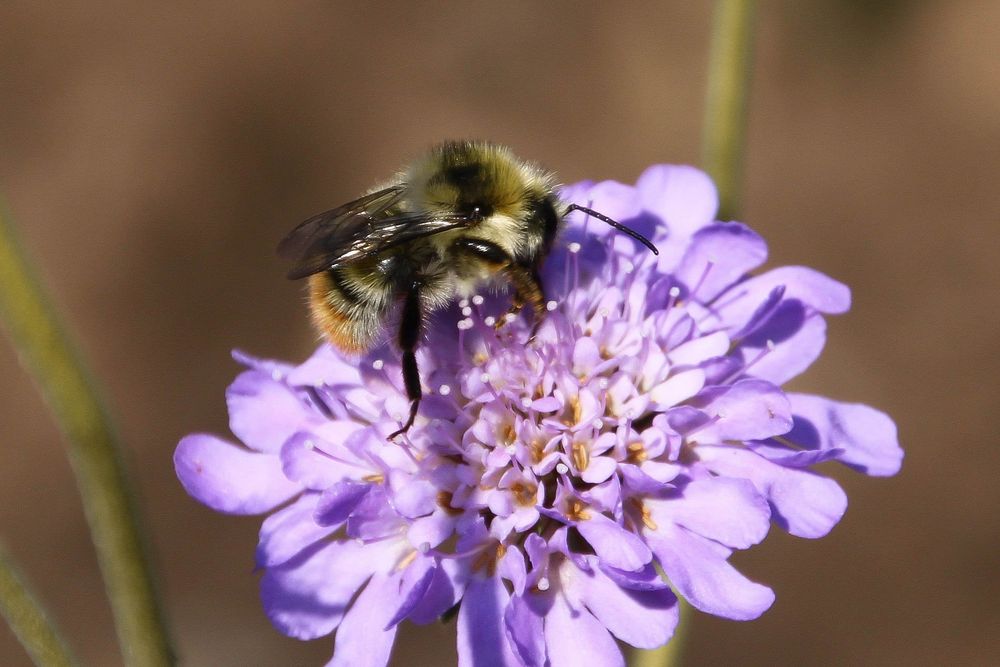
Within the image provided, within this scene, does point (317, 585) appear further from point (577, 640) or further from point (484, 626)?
point (577, 640)

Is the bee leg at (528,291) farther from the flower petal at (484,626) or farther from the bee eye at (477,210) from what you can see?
the flower petal at (484,626)

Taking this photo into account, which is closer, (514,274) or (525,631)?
(525,631)

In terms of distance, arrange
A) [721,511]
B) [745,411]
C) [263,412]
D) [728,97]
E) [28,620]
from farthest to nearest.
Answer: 1. [728,97]
2. [263,412]
3. [745,411]
4. [721,511]
5. [28,620]

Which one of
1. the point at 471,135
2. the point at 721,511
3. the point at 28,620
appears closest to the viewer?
the point at 28,620

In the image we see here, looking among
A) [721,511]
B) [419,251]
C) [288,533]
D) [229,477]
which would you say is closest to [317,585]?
[288,533]

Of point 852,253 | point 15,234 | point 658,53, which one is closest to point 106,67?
point 658,53

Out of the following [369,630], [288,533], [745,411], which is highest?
[745,411]

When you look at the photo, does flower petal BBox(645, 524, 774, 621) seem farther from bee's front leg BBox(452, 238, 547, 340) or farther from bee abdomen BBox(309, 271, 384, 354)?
bee abdomen BBox(309, 271, 384, 354)

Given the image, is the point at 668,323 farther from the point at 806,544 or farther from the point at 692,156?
the point at 692,156
